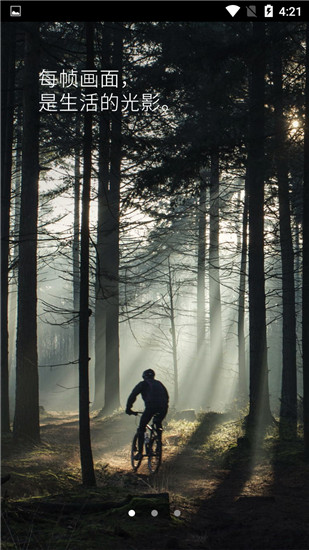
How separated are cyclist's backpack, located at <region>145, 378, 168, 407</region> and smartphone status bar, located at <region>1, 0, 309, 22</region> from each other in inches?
283

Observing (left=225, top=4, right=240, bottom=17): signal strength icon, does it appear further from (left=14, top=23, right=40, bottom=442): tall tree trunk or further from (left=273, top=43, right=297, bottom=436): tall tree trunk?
(left=273, top=43, right=297, bottom=436): tall tree trunk

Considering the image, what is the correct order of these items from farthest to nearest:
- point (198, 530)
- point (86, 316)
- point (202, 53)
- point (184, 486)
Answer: point (202, 53) < point (184, 486) < point (86, 316) < point (198, 530)

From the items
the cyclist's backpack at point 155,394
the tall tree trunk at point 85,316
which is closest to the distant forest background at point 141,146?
the tall tree trunk at point 85,316

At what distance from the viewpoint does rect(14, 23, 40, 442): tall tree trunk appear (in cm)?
1197

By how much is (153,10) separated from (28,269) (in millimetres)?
7269

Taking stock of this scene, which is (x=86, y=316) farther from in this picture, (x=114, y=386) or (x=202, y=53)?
(x=114, y=386)

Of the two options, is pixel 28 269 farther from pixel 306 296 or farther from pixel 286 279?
pixel 286 279

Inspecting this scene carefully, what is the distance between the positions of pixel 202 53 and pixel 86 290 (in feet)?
21.7

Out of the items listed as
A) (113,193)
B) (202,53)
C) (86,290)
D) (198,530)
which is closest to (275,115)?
(202,53)

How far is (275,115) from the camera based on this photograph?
48.9 ft

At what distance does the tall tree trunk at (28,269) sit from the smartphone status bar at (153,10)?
503cm

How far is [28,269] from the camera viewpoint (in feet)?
39.8

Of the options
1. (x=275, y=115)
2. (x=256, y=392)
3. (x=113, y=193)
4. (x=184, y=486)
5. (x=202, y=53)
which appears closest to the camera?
(x=184, y=486)

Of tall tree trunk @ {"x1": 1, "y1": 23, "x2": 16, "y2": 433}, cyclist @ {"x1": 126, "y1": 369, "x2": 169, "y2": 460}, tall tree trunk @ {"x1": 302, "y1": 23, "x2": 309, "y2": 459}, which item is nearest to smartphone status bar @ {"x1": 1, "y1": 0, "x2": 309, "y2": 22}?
tall tree trunk @ {"x1": 302, "y1": 23, "x2": 309, "y2": 459}
